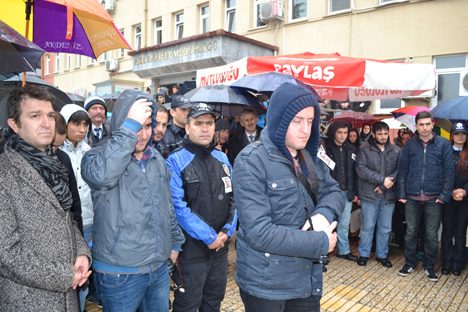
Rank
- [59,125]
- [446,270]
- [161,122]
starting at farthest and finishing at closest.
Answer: [446,270]
[161,122]
[59,125]

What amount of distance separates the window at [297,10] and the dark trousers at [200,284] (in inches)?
443

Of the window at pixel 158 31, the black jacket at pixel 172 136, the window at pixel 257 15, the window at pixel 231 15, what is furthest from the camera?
the window at pixel 158 31

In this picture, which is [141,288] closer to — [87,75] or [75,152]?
[75,152]

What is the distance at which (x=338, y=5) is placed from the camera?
11438 mm

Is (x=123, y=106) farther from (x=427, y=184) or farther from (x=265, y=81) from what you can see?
(x=427, y=184)

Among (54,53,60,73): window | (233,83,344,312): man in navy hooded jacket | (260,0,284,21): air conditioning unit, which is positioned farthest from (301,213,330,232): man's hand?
(54,53,60,73): window

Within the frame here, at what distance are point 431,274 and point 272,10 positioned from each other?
33.1ft

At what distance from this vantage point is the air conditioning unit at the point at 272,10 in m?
12.1

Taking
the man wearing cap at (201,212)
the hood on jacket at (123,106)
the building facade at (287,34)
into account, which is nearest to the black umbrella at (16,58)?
the hood on jacket at (123,106)

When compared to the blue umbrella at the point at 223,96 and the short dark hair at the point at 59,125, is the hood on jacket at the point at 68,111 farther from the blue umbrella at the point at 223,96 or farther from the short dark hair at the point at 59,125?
the blue umbrella at the point at 223,96

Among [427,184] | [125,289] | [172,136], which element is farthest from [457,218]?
[125,289]

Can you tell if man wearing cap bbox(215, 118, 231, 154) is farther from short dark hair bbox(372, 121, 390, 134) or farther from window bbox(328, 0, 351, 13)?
window bbox(328, 0, 351, 13)

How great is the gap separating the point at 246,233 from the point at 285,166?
0.44m

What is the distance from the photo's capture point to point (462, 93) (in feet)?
31.0
